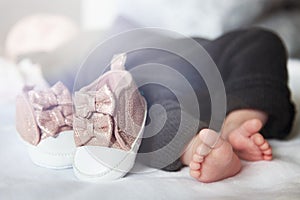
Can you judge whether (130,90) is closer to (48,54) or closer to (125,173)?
(125,173)

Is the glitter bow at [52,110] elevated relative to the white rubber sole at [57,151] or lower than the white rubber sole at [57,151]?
elevated

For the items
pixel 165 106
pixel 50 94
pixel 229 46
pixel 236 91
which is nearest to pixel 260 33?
pixel 229 46

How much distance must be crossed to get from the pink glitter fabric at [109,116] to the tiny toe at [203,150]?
2.8 inches

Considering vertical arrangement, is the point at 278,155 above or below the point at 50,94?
below

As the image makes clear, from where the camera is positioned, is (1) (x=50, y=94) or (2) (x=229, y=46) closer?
(1) (x=50, y=94)

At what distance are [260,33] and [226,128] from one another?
0.23 m

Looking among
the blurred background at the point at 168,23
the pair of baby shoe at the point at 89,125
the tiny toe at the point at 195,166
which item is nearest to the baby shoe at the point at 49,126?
the pair of baby shoe at the point at 89,125

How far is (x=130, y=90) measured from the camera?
1.82ft

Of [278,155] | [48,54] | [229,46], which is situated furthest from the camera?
[48,54]

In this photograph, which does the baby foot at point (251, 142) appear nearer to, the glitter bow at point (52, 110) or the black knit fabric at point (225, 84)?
the black knit fabric at point (225, 84)

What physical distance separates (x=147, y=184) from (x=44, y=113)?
0.15 meters

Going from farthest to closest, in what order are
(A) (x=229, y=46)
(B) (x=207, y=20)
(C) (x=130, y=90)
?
1. (B) (x=207, y=20)
2. (A) (x=229, y=46)
3. (C) (x=130, y=90)

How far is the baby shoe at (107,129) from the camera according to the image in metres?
0.53

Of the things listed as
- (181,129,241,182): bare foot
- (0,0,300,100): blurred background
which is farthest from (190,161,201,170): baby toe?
(0,0,300,100): blurred background
